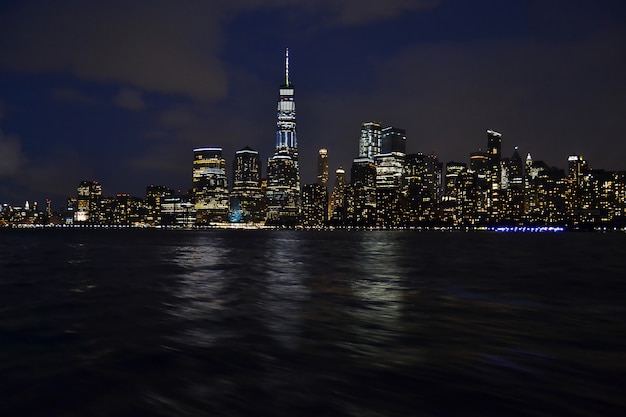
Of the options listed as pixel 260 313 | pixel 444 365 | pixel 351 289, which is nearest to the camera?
pixel 444 365

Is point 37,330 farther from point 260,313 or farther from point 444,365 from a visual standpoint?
point 444,365

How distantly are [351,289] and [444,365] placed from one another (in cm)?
1812

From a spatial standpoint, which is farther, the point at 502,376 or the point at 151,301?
the point at 151,301

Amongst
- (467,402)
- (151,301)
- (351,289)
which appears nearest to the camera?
(467,402)

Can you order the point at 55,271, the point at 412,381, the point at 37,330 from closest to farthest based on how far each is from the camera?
the point at 412,381 → the point at 37,330 → the point at 55,271

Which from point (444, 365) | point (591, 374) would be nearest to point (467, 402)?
point (444, 365)

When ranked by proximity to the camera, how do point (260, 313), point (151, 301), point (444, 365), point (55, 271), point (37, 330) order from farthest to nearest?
point (55, 271), point (151, 301), point (260, 313), point (37, 330), point (444, 365)

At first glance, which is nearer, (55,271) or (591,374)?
(591,374)

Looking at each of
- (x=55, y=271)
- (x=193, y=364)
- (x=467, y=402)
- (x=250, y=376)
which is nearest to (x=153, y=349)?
(x=193, y=364)

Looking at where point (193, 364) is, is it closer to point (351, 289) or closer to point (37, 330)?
point (37, 330)

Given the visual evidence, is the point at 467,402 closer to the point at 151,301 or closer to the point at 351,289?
the point at 151,301

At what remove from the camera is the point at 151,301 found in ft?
83.1

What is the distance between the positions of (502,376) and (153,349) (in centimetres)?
958

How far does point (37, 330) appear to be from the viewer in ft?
58.3
